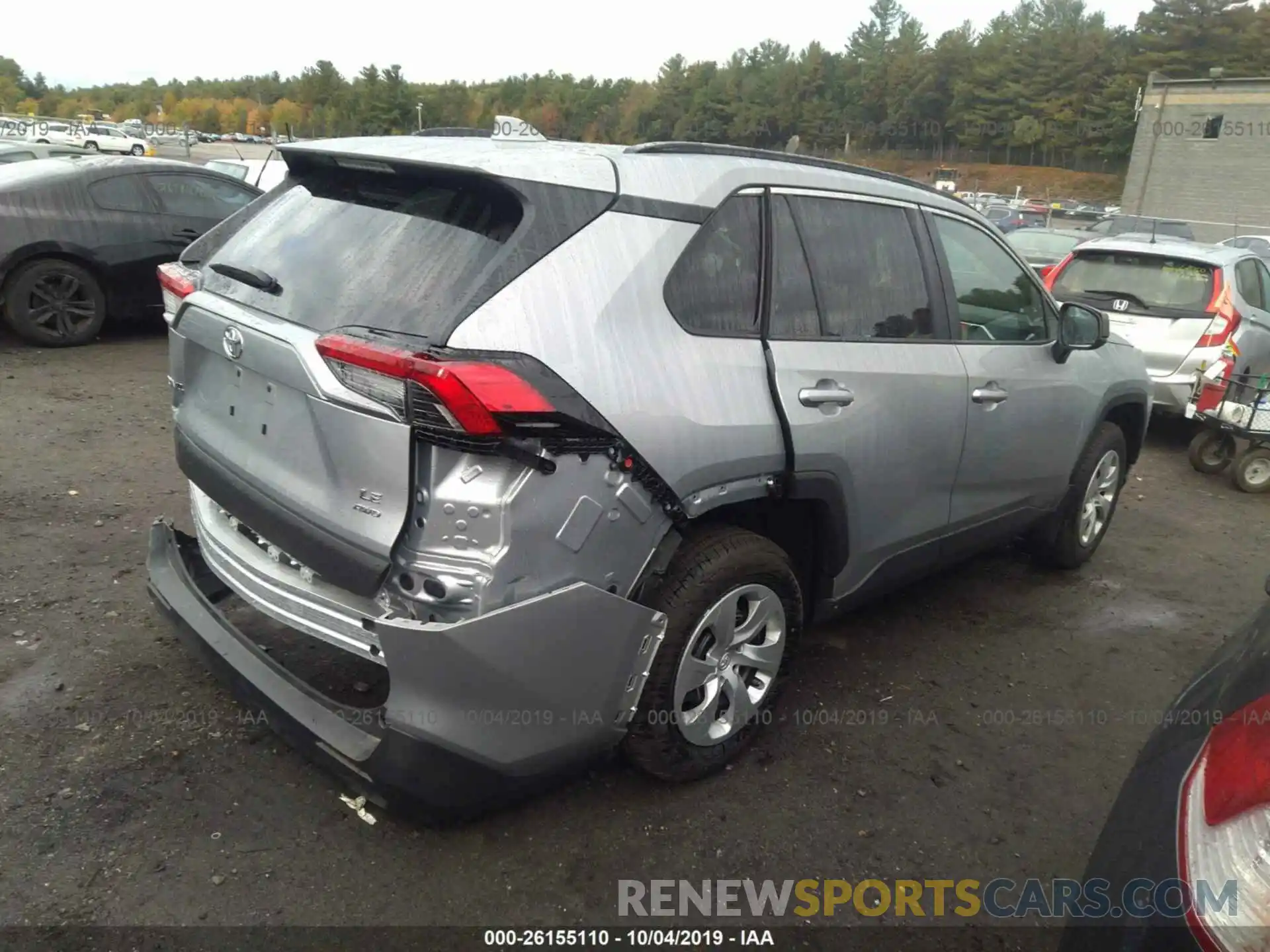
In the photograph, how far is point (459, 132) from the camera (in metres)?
3.26

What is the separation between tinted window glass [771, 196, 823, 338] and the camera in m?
2.84

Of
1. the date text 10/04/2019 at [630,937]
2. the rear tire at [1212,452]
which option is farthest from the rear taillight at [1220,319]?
the date text 10/04/2019 at [630,937]

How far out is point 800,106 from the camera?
222ft

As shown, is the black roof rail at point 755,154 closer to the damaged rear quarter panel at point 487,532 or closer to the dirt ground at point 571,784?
the damaged rear quarter panel at point 487,532

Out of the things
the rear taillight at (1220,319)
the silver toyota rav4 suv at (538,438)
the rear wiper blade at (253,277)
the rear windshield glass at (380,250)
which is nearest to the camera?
the silver toyota rav4 suv at (538,438)

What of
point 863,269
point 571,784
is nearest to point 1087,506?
point 863,269

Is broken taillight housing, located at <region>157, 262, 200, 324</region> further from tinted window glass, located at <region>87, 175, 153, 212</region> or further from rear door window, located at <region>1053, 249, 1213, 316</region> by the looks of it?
rear door window, located at <region>1053, 249, 1213, 316</region>

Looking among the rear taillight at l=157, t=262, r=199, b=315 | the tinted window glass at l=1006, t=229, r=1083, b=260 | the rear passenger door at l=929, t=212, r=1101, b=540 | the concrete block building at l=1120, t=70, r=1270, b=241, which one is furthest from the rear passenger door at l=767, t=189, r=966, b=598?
the concrete block building at l=1120, t=70, r=1270, b=241

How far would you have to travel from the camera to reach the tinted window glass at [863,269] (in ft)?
9.87

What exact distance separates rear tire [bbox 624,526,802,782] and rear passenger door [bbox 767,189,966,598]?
0.34 meters

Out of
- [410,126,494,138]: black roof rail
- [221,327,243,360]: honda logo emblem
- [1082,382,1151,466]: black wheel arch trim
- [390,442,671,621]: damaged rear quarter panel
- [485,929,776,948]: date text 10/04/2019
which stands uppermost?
[410,126,494,138]: black roof rail

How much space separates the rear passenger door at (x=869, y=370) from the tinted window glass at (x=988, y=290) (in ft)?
0.58

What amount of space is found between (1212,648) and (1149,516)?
6.65ft

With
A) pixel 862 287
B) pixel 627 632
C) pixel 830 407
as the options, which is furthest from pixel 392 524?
pixel 862 287
